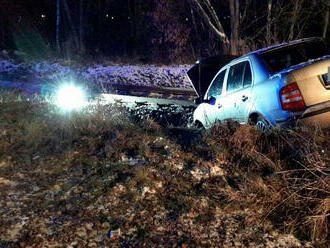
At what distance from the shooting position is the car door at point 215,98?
7.04 m

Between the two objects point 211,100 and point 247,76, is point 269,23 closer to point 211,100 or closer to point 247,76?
point 211,100

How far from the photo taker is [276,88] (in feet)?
16.5

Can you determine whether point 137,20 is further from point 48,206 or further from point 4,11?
point 48,206

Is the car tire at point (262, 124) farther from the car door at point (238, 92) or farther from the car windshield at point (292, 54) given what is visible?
the car windshield at point (292, 54)

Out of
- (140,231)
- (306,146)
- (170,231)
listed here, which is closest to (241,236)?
(170,231)

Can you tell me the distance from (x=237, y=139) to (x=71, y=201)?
216cm

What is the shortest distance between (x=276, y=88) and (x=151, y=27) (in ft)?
76.8

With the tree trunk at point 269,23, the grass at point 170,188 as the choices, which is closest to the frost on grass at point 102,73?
the tree trunk at point 269,23

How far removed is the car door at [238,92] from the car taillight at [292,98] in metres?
0.85

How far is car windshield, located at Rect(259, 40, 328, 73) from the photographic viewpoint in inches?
224

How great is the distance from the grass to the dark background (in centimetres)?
1487

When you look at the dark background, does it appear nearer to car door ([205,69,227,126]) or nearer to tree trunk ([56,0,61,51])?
tree trunk ([56,0,61,51])

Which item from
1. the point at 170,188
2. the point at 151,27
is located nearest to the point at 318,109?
the point at 170,188

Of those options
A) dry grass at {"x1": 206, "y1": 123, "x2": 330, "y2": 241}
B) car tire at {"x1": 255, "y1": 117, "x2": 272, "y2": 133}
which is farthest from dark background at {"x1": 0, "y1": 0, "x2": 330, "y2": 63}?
dry grass at {"x1": 206, "y1": 123, "x2": 330, "y2": 241}
